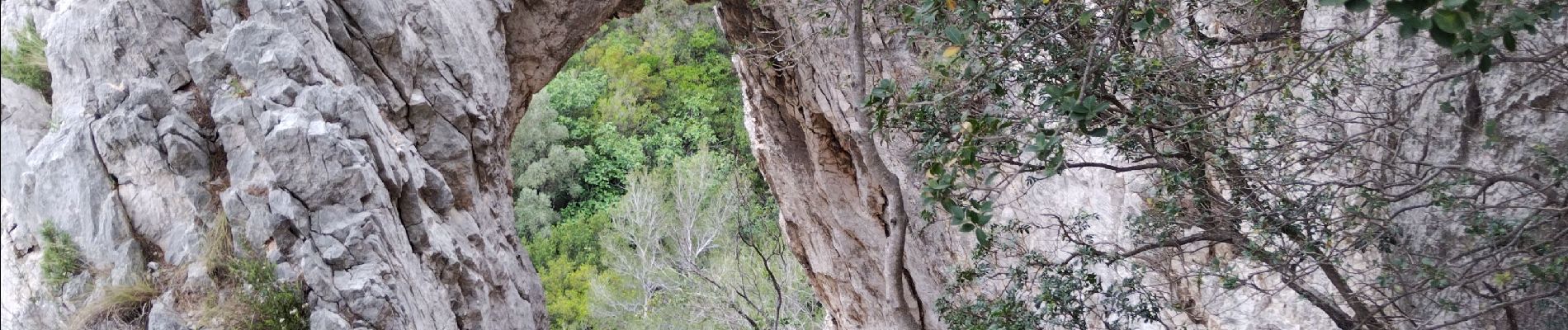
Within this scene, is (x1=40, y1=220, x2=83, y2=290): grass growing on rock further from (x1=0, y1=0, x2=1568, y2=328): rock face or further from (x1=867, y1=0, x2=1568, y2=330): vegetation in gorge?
(x1=867, y1=0, x2=1568, y2=330): vegetation in gorge

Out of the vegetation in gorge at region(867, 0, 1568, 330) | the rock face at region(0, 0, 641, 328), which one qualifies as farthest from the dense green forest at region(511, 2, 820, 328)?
the vegetation in gorge at region(867, 0, 1568, 330)

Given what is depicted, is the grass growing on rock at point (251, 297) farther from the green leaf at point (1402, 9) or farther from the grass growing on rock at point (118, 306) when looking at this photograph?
the green leaf at point (1402, 9)

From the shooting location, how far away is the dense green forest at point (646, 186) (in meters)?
15.8

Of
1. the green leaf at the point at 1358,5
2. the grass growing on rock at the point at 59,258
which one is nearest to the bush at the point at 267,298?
the grass growing on rock at the point at 59,258

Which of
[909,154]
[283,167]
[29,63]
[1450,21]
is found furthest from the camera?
[29,63]

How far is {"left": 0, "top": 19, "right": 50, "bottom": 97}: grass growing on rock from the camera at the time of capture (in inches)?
223

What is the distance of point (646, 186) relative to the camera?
19.0 metres

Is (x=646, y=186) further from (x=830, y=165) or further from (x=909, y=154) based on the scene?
(x=909, y=154)

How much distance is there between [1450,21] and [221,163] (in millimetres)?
5546

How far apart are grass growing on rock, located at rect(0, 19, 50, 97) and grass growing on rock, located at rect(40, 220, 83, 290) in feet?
3.56

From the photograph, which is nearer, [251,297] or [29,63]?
[251,297]

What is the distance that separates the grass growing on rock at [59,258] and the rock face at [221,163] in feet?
0.12

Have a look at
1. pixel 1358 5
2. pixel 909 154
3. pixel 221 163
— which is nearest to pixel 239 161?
pixel 221 163

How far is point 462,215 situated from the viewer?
6598 mm
